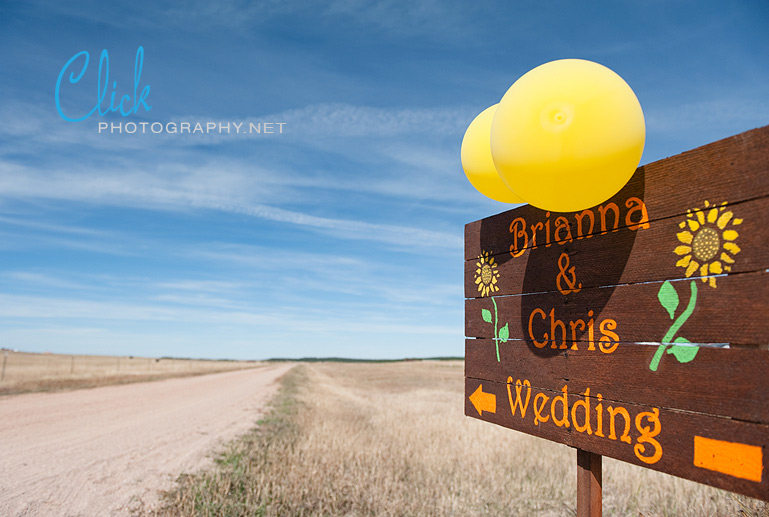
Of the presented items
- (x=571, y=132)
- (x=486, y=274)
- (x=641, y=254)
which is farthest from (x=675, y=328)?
(x=486, y=274)

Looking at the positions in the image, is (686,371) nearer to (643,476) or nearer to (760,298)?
(760,298)

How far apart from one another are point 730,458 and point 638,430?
478 mm

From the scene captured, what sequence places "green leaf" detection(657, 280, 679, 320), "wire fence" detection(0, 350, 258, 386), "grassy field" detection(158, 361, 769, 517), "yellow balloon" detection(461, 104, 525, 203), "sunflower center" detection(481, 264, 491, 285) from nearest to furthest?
1. "green leaf" detection(657, 280, 679, 320)
2. "yellow balloon" detection(461, 104, 525, 203)
3. "sunflower center" detection(481, 264, 491, 285)
4. "grassy field" detection(158, 361, 769, 517)
5. "wire fence" detection(0, 350, 258, 386)

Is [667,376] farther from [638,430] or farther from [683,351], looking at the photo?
[638,430]

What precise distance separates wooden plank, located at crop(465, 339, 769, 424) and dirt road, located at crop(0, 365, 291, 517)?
5.46 metres

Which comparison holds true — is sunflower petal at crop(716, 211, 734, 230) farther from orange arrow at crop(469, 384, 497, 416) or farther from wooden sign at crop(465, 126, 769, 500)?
orange arrow at crop(469, 384, 497, 416)

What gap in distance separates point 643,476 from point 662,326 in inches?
217

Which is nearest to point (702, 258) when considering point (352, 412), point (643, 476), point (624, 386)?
point (624, 386)

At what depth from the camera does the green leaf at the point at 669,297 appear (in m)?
2.66

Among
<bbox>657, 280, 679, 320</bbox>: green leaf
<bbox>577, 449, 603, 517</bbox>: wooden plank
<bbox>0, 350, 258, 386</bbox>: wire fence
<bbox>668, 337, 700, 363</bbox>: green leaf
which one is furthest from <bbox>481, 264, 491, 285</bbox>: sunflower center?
<bbox>0, 350, 258, 386</bbox>: wire fence

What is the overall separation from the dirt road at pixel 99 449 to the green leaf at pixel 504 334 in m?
5.10

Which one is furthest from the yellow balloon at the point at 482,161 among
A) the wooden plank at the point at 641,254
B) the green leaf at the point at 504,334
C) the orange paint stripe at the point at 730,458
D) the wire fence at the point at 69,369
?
the wire fence at the point at 69,369

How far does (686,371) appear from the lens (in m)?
2.58

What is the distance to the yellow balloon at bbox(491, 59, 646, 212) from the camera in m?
2.68
